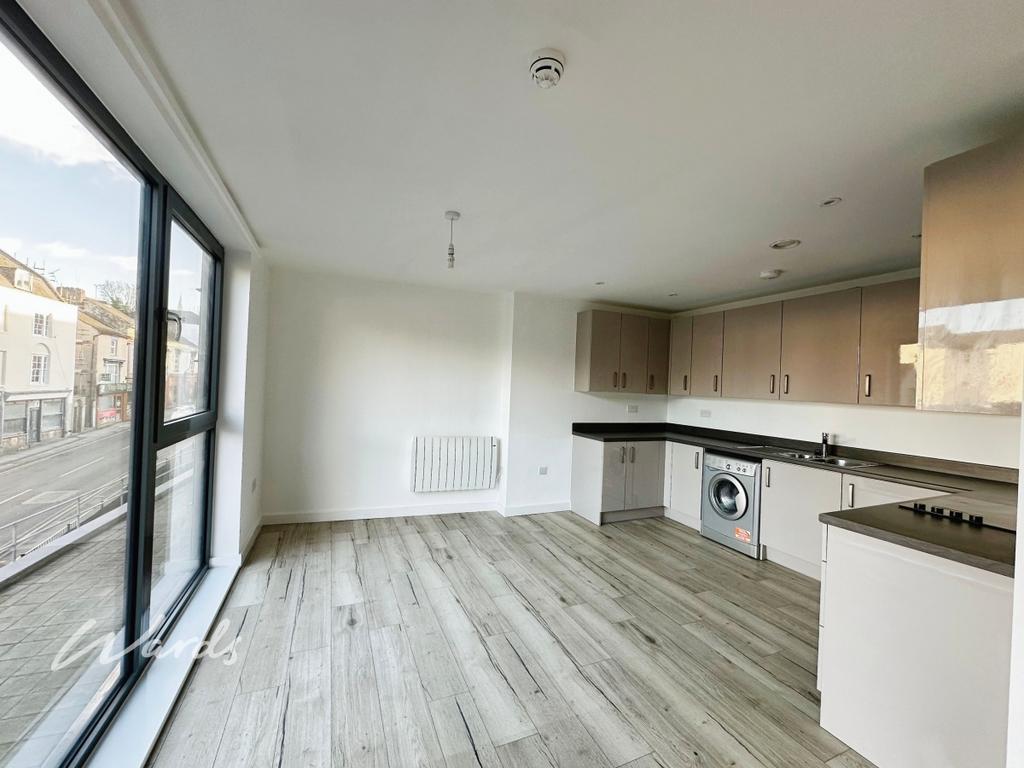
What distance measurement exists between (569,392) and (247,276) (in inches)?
130

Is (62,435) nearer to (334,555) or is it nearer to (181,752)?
(181,752)

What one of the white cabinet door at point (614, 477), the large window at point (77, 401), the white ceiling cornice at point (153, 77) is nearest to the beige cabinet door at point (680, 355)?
the white cabinet door at point (614, 477)

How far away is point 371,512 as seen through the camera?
4.25 meters

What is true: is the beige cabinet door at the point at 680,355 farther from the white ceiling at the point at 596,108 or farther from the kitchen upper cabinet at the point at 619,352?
the white ceiling at the point at 596,108

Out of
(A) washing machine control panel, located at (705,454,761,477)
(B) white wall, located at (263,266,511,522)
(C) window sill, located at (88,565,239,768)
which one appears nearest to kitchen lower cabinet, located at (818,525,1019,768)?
(A) washing machine control panel, located at (705,454,761,477)

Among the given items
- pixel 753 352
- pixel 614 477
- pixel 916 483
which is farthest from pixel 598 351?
pixel 916 483

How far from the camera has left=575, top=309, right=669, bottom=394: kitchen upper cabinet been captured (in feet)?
15.1

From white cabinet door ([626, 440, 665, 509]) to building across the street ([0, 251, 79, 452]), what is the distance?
417cm

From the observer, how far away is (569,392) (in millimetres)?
4828

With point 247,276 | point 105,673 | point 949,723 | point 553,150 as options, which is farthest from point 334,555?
point 949,723

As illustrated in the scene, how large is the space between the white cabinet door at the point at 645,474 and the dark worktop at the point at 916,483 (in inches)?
4.5

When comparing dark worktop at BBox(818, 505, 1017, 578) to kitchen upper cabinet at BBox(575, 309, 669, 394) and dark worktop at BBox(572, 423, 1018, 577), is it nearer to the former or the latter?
dark worktop at BBox(572, 423, 1018, 577)

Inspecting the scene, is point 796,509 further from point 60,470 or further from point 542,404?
point 60,470

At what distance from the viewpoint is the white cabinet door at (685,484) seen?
13.8 ft
